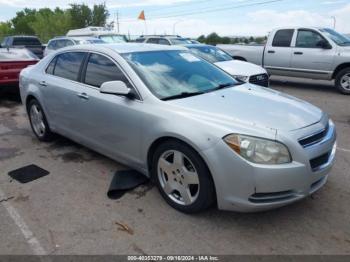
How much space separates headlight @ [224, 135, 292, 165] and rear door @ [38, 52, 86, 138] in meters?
2.29

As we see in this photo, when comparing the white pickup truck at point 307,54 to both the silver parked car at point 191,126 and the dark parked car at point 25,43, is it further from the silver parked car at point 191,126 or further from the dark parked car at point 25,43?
the dark parked car at point 25,43

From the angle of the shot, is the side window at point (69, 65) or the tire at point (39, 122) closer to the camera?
the side window at point (69, 65)

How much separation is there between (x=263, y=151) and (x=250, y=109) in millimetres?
601

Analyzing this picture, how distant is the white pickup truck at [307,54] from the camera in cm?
958

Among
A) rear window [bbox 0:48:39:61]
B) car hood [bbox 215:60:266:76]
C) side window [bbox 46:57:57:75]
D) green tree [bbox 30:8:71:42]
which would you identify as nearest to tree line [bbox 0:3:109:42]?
green tree [bbox 30:8:71:42]

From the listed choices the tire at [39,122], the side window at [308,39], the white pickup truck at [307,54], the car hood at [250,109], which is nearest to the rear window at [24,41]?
the white pickup truck at [307,54]

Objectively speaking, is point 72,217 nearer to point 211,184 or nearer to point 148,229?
point 148,229

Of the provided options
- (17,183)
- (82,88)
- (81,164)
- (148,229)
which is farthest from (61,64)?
(148,229)

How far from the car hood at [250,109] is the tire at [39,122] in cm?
286

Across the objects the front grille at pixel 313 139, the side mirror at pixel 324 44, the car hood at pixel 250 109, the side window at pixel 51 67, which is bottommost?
the front grille at pixel 313 139

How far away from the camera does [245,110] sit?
335 cm

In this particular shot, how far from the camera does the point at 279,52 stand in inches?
425

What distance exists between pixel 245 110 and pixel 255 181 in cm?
76

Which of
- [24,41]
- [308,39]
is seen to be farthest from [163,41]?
[24,41]
